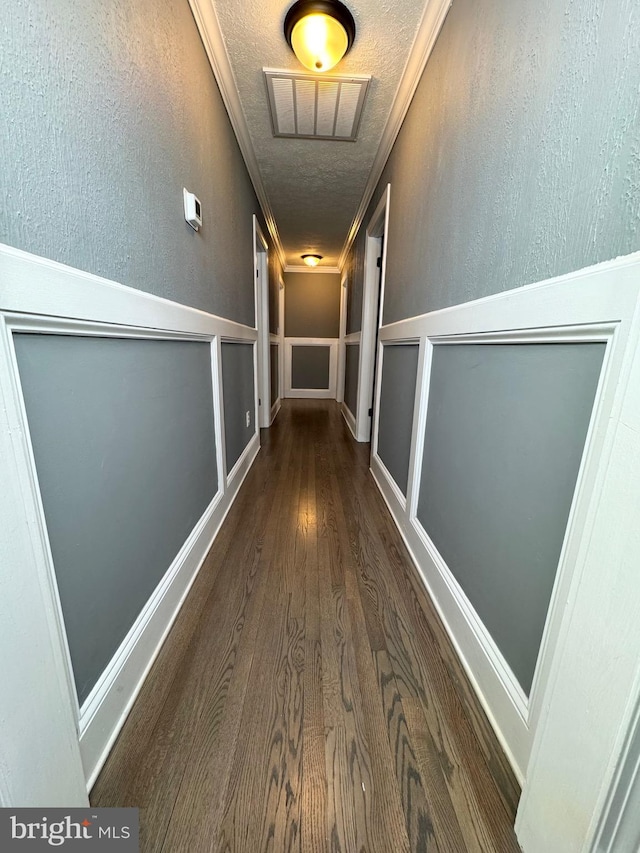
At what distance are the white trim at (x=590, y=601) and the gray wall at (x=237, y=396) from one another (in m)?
1.53

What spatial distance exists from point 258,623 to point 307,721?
1.15 ft

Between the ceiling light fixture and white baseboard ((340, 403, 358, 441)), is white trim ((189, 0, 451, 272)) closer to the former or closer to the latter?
the ceiling light fixture

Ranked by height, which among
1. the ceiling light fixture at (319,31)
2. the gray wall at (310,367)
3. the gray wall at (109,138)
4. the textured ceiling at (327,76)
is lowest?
the gray wall at (310,367)

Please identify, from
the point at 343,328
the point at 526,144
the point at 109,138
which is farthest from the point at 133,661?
the point at 343,328

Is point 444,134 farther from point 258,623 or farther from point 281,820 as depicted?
point 281,820

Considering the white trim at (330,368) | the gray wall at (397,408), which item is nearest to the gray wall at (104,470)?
the gray wall at (397,408)

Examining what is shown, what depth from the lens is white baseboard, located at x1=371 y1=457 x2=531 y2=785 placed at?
0.73 metres

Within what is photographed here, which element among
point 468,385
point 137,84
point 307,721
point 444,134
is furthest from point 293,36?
point 307,721

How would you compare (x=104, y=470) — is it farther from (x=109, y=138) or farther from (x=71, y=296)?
(x=109, y=138)

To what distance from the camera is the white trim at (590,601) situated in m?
0.43

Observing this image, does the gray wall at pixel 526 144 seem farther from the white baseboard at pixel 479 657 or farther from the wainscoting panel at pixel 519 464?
the white baseboard at pixel 479 657

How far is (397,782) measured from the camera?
72 centimetres

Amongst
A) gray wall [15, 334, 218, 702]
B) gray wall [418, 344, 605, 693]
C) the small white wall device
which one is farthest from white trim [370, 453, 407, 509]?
the small white wall device

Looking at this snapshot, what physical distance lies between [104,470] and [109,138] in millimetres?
786
